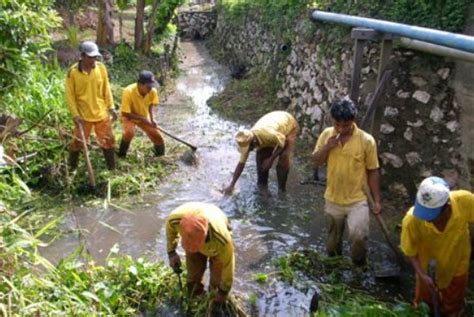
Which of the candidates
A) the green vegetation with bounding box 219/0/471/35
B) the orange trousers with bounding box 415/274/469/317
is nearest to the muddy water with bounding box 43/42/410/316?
the orange trousers with bounding box 415/274/469/317

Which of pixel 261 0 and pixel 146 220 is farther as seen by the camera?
pixel 261 0

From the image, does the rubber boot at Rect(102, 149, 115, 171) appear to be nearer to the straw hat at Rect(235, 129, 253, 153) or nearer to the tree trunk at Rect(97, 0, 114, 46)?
the straw hat at Rect(235, 129, 253, 153)

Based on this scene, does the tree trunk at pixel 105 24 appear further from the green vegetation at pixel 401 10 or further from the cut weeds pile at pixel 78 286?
the cut weeds pile at pixel 78 286

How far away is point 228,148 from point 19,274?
6433 mm

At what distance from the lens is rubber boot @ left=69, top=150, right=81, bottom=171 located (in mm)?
7816

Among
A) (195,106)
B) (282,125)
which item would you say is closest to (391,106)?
(282,125)

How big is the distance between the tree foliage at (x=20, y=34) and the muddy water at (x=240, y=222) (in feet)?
6.44

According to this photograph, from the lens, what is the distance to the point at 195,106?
13609 mm

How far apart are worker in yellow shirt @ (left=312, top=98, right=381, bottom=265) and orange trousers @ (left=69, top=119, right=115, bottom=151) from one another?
3.78 m

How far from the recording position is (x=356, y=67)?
23.0 feet

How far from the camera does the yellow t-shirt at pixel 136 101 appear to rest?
855 cm

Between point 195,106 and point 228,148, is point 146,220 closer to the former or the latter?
point 228,148

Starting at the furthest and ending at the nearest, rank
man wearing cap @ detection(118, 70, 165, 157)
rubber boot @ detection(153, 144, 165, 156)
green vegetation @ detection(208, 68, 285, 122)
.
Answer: green vegetation @ detection(208, 68, 285, 122)
rubber boot @ detection(153, 144, 165, 156)
man wearing cap @ detection(118, 70, 165, 157)

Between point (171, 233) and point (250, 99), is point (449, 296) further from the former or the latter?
point (250, 99)
